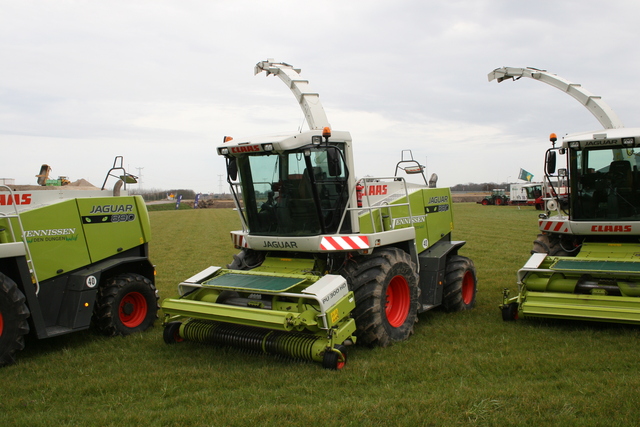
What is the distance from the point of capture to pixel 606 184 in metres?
8.45

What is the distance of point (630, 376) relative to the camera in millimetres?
5320

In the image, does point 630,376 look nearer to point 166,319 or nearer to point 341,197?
point 341,197

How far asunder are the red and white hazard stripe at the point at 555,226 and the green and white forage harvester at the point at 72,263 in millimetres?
6349

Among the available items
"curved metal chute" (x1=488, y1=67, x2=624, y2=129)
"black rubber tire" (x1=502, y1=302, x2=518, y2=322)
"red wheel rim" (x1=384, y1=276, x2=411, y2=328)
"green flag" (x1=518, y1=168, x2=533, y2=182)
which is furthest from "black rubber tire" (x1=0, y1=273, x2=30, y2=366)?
"green flag" (x1=518, y1=168, x2=533, y2=182)

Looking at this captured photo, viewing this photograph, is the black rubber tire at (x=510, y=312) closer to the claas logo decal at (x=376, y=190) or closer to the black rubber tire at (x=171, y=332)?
the claas logo decal at (x=376, y=190)

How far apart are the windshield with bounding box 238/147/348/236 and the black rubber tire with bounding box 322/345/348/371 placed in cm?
165

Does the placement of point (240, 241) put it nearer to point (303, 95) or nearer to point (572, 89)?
point (303, 95)

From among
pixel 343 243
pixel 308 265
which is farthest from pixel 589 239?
pixel 308 265

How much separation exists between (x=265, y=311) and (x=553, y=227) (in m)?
5.37

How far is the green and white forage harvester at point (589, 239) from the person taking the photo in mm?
7051

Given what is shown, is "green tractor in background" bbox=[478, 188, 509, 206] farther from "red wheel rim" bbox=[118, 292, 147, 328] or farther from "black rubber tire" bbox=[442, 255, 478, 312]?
"red wheel rim" bbox=[118, 292, 147, 328]

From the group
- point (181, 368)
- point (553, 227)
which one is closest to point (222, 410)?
point (181, 368)

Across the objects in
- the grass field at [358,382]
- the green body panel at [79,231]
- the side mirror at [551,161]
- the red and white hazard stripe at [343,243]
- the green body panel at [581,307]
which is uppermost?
the side mirror at [551,161]

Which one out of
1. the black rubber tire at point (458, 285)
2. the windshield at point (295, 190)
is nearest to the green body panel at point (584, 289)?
the black rubber tire at point (458, 285)
